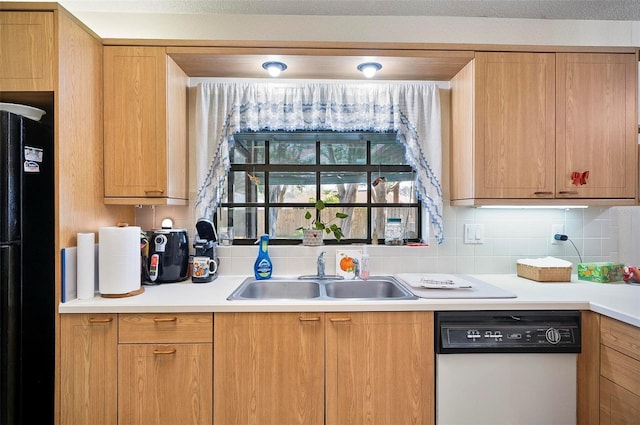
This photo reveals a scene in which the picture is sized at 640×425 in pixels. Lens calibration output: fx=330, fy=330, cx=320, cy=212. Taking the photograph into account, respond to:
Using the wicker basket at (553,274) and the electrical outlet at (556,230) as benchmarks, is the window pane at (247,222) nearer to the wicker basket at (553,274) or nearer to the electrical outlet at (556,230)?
the wicker basket at (553,274)

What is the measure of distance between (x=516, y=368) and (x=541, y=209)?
3.74ft

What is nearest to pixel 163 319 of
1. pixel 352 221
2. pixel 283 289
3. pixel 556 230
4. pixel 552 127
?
pixel 283 289

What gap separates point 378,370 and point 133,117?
1823mm

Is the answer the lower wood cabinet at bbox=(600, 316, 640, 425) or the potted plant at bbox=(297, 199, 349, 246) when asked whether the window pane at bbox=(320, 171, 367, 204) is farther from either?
the lower wood cabinet at bbox=(600, 316, 640, 425)

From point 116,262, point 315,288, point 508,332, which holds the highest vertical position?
point 116,262

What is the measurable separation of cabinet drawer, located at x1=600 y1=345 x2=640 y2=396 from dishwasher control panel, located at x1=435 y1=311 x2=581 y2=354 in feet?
0.33

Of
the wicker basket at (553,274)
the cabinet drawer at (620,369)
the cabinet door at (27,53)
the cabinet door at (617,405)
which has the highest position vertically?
the cabinet door at (27,53)

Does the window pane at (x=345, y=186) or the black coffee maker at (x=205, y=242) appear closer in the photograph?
the black coffee maker at (x=205, y=242)

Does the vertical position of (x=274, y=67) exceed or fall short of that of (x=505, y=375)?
it exceeds it

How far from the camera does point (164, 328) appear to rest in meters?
1.50

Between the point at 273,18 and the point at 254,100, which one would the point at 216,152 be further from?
the point at 273,18

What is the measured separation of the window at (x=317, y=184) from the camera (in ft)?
7.54

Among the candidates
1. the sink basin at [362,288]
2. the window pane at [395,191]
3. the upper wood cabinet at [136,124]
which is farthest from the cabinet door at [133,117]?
the window pane at [395,191]

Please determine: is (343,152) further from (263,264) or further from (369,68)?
(263,264)
